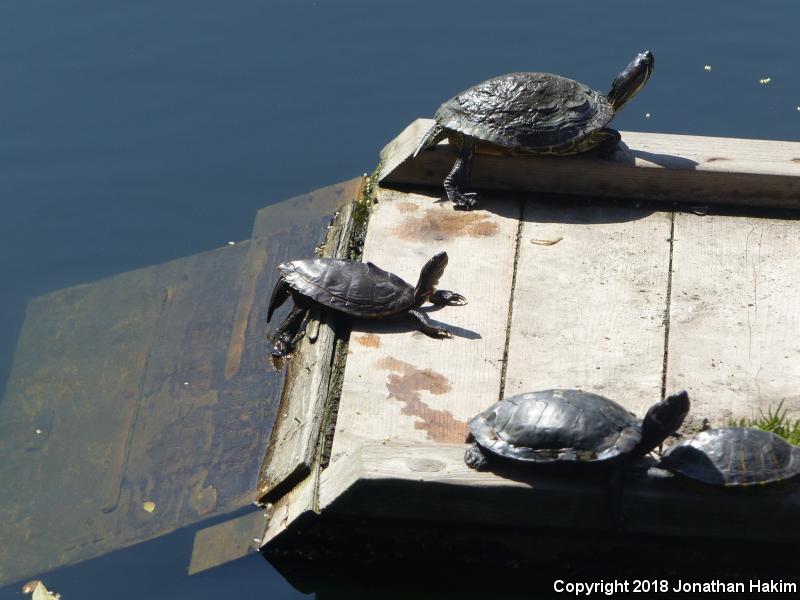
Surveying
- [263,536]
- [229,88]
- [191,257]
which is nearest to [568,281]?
[263,536]

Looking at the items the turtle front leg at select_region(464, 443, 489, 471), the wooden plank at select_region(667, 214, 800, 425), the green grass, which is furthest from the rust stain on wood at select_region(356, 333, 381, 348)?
the green grass

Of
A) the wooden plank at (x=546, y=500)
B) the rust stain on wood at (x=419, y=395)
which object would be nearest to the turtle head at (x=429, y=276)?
the rust stain on wood at (x=419, y=395)

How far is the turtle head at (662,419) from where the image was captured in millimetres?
3279

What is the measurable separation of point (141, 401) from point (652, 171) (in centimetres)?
275

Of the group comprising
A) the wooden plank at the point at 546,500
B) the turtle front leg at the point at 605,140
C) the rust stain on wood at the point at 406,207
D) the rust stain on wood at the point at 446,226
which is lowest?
the wooden plank at the point at 546,500

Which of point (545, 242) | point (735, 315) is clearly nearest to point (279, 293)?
point (545, 242)

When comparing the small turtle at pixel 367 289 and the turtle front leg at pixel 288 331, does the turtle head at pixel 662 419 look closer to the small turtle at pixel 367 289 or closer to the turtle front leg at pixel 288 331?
the small turtle at pixel 367 289

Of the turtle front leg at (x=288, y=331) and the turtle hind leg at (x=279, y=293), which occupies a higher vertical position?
the turtle hind leg at (x=279, y=293)

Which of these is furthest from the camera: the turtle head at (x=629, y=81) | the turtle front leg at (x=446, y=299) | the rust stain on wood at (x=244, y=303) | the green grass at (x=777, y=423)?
the turtle head at (x=629, y=81)

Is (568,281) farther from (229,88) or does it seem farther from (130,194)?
(229,88)

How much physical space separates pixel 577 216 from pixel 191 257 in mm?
2375

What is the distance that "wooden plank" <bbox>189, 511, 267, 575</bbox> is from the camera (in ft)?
13.7

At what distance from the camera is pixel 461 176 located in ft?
16.8

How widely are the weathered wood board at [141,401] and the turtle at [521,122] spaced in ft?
3.56
